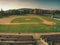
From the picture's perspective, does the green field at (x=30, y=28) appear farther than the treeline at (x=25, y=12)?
No

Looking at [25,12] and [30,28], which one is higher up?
[25,12]

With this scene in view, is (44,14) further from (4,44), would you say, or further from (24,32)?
(4,44)

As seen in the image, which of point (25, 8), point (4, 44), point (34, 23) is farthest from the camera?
point (25, 8)

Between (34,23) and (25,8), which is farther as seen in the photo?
(25,8)

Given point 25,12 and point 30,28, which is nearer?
point 30,28

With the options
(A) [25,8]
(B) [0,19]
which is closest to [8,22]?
(B) [0,19]

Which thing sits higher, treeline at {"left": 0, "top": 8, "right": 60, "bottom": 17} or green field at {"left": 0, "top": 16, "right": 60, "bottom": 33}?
treeline at {"left": 0, "top": 8, "right": 60, "bottom": 17}

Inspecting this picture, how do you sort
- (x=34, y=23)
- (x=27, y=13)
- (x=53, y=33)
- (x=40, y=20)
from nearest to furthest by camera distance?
(x=53, y=33) → (x=34, y=23) → (x=40, y=20) → (x=27, y=13)

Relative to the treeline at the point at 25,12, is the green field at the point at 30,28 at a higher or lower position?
lower

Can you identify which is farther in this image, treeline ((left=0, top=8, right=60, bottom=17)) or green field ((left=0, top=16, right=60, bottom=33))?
treeline ((left=0, top=8, right=60, bottom=17))

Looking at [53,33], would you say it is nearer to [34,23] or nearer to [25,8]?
[34,23]
